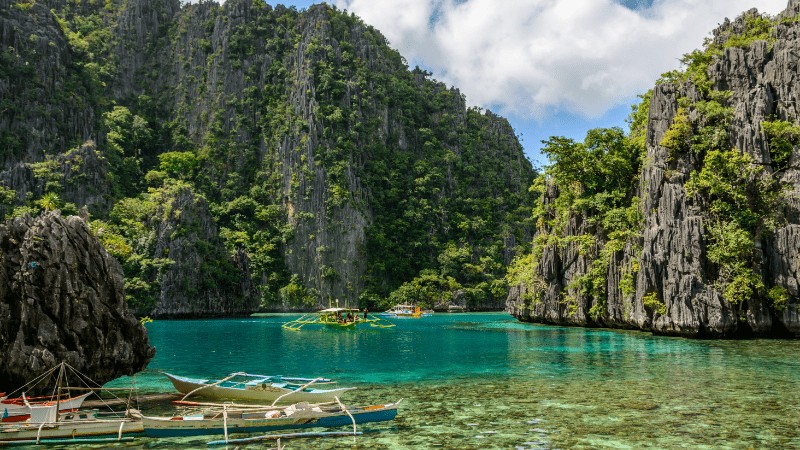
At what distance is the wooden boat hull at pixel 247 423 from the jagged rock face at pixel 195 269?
73.4 metres

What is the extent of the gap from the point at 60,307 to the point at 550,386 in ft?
55.7

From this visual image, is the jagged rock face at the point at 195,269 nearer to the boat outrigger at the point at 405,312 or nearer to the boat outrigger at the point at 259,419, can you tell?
the boat outrigger at the point at 405,312

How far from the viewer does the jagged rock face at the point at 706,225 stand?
36219 mm

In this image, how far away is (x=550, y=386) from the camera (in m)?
20.6

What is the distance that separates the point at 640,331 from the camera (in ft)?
150

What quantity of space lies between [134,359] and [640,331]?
3945 centimetres

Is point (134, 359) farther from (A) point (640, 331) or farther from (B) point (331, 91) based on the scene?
(B) point (331, 91)

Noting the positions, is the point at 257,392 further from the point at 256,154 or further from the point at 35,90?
the point at 256,154

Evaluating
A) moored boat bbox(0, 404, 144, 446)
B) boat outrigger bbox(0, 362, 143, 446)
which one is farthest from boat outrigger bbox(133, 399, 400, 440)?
boat outrigger bbox(0, 362, 143, 446)

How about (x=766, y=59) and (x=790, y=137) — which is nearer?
(x=790, y=137)

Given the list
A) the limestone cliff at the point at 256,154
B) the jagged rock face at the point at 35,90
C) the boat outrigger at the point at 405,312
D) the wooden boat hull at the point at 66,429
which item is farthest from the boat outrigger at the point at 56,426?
the jagged rock face at the point at 35,90

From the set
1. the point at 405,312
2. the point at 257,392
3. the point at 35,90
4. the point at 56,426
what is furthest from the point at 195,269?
the point at 56,426

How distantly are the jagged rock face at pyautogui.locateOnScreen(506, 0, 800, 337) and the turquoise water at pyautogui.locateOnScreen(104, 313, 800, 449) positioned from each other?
263 centimetres

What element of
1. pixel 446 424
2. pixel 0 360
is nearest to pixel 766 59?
pixel 446 424
